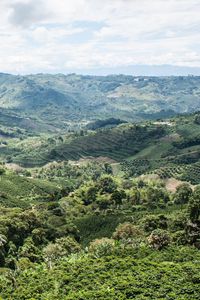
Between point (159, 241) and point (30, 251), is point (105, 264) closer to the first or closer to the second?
point (159, 241)

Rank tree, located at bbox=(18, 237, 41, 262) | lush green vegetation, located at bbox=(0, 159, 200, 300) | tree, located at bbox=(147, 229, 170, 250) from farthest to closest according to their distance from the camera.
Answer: tree, located at bbox=(18, 237, 41, 262), tree, located at bbox=(147, 229, 170, 250), lush green vegetation, located at bbox=(0, 159, 200, 300)

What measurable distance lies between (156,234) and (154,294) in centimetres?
2699

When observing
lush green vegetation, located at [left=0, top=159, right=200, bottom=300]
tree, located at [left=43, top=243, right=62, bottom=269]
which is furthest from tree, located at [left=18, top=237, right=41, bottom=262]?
tree, located at [left=43, top=243, right=62, bottom=269]

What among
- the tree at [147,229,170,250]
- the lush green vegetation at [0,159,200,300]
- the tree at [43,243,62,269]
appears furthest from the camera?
the tree at [43,243,62,269]

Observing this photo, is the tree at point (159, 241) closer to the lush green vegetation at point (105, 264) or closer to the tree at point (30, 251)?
the lush green vegetation at point (105, 264)

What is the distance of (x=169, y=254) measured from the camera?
92.0 meters

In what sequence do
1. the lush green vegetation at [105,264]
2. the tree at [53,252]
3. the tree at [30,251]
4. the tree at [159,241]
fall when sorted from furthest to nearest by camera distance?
1. the tree at [30,251]
2. the tree at [53,252]
3. the tree at [159,241]
4. the lush green vegetation at [105,264]

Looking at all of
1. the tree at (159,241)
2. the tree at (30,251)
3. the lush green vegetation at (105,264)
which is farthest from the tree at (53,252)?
the tree at (159,241)

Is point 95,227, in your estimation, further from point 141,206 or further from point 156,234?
point 156,234

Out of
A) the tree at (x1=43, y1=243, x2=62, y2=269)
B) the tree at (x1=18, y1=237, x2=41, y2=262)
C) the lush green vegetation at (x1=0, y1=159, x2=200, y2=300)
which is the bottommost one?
the tree at (x1=18, y1=237, x2=41, y2=262)

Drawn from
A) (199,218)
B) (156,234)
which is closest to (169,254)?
(156,234)

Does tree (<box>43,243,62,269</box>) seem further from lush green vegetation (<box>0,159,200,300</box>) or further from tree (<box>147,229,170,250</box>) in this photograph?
tree (<box>147,229,170,250</box>)

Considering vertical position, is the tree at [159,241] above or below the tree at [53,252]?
above

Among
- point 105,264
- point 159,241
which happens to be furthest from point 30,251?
point 105,264
